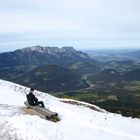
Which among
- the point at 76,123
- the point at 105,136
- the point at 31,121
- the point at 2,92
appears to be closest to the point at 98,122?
the point at 76,123

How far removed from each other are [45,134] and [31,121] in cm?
207

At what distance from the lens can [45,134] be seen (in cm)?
1752

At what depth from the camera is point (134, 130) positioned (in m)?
22.0

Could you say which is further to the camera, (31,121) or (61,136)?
(31,121)

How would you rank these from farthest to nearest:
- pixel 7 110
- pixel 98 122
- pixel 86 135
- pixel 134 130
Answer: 1. pixel 7 110
2. pixel 98 122
3. pixel 134 130
4. pixel 86 135

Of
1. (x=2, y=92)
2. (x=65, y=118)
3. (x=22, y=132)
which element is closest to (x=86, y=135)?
(x=22, y=132)

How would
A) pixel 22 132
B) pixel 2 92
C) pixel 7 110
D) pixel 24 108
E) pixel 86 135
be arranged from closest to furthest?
pixel 22 132
pixel 86 135
pixel 7 110
pixel 24 108
pixel 2 92

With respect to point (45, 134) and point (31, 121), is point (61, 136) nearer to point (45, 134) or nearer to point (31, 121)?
point (45, 134)

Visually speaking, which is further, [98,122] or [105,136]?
[98,122]

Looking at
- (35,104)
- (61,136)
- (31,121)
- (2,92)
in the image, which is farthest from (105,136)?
(2,92)

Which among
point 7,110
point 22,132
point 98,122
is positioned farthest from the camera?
point 7,110

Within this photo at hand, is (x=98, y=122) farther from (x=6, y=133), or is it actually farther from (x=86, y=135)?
(x=6, y=133)

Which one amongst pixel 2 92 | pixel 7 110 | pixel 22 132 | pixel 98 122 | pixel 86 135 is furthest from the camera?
pixel 2 92

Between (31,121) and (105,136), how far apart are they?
4332mm
